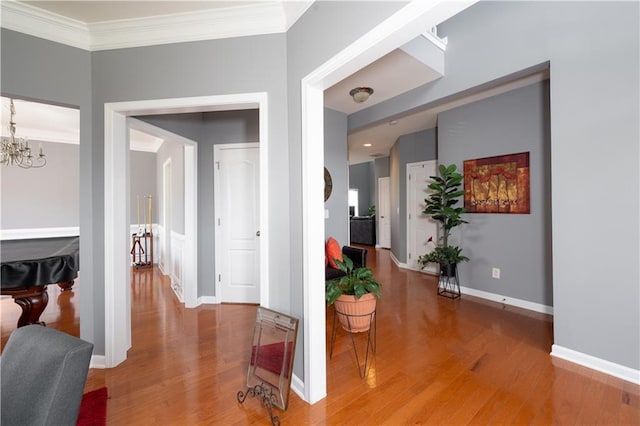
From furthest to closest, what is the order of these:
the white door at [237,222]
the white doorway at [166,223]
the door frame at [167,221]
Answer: the white doorway at [166,223] → the door frame at [167,221] → the white door at [237,222]

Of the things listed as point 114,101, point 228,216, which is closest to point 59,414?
point 114,101

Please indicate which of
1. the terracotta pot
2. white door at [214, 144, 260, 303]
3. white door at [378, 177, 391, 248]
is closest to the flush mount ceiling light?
white door at [214, 144, 260, 303]

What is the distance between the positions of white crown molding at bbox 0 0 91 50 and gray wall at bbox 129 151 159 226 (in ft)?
14.9

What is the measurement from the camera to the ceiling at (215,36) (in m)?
2.01

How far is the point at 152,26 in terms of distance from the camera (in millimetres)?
2209

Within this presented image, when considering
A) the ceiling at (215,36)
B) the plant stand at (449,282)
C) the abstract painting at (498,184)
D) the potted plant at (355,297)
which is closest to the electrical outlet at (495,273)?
the plant stand at (449,282)

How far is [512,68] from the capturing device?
2809 mm

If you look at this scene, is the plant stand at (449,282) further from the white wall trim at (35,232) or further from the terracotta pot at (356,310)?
the white wall trim at (35,232)

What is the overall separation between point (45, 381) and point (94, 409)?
130cm

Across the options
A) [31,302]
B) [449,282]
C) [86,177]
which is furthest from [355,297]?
[31,302]

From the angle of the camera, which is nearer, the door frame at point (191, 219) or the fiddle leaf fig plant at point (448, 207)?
the door frame at point (191, 219)

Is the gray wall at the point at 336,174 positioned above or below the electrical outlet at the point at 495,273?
above

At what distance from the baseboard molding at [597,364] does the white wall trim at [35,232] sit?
7261 millimetres

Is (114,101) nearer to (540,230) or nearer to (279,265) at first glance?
(279,265)
